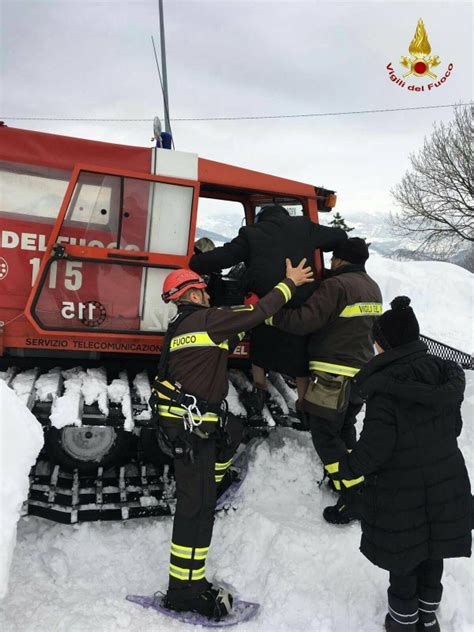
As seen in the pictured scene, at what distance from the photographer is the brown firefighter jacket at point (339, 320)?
3.38 m

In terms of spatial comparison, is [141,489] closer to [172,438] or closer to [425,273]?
[172,438]

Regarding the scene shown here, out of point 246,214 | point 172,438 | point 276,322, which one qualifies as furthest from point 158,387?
point 246,214

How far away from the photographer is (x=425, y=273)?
19.4m

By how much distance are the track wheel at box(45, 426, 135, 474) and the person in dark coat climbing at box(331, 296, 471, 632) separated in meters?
2.26

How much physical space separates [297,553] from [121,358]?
208 cm

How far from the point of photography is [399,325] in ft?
8.08

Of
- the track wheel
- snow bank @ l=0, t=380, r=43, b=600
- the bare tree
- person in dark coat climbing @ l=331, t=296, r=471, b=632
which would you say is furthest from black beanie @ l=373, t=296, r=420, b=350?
the bare tree

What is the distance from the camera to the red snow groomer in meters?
3.52

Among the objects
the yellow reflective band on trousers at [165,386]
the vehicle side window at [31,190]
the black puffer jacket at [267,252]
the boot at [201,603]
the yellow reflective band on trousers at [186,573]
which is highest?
the vehicle side window at [31,190]

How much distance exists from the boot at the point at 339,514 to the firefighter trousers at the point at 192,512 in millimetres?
1170

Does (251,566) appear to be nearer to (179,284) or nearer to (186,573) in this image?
(186,573)

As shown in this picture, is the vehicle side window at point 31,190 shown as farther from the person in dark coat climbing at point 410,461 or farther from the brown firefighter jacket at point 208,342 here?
the person in dark coat climbing at point 410,461

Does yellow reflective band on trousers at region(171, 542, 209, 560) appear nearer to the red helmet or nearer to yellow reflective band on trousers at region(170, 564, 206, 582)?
yellow reflective band on trousers at region(170, 564, 206, 582)

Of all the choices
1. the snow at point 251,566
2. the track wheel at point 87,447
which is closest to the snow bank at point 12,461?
the snow at point 251,566
